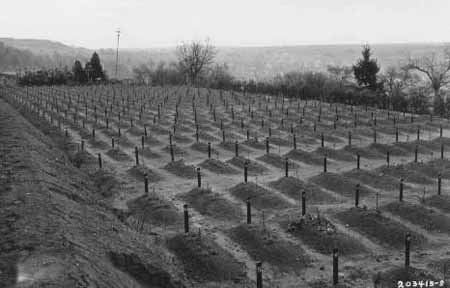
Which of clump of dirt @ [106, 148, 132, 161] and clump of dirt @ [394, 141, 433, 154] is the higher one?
clump of dirt @ [394, 141, 433, 154]

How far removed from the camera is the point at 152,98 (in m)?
45.4

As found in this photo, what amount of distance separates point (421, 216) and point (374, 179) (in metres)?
4.04

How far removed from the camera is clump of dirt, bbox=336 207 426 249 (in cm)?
1229

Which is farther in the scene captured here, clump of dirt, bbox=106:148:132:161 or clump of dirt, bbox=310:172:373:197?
clump of dirt, bbox=106:148:132:161

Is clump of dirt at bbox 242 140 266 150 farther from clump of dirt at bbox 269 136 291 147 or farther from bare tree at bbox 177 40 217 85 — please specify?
bare tree at bbox 177 40 217 85

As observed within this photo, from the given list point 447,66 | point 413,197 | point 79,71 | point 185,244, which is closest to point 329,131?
point 413,197

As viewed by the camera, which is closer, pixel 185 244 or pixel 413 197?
pixel 185 244

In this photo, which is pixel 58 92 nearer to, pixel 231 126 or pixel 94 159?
pixel 231 126

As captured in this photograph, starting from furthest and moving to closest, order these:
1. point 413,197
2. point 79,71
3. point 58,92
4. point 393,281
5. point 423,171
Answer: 1. point 79,71
2. point 58,92
3. point 423,171
4. point 413,197
5. point 393,281

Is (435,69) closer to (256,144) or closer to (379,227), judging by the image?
(256,144)

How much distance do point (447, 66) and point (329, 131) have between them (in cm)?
3682

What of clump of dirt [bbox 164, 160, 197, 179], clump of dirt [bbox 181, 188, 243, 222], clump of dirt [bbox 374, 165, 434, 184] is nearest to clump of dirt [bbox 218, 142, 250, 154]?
clump of dirt [bbox 164, 160, 197, 179]

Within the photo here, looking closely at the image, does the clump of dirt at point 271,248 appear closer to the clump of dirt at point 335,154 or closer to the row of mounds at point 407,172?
the row of mounds at point 407,172

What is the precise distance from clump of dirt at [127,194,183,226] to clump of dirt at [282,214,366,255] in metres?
3.08
